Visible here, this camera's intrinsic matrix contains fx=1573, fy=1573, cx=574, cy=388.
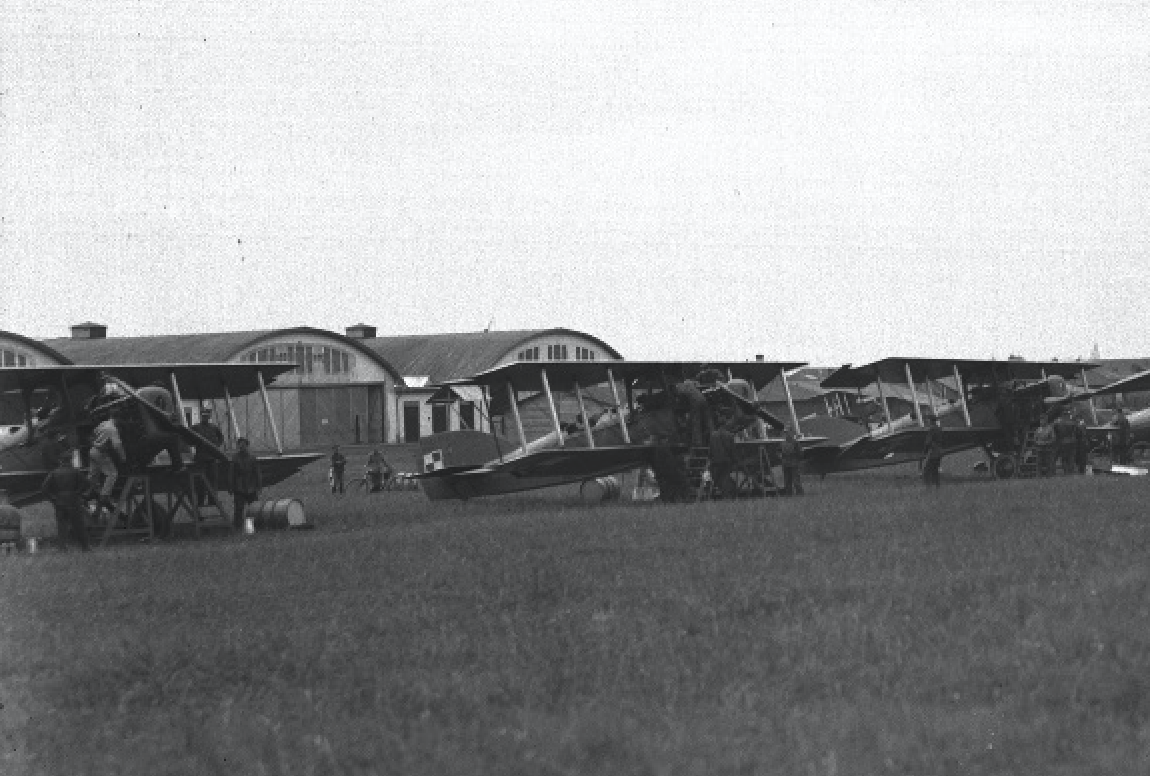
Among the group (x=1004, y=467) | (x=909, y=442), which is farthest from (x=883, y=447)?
(x=1004, y=467)

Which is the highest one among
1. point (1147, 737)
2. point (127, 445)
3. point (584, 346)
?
point (584, 346)

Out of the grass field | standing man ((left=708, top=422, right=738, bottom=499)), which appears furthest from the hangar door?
the grass field

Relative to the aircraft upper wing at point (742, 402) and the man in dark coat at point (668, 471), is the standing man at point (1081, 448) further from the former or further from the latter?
the man in dark coat at point (668, 471)

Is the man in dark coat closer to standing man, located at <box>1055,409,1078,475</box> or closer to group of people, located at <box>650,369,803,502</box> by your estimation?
group of people, located at <box>650,369,803,502</box>

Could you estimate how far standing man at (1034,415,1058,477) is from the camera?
3195 centimetres

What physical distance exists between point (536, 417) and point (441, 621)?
140 feet

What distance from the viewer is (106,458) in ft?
71.0

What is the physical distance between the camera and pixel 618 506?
1025 inches

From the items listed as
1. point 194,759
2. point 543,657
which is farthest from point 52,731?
point 543,657

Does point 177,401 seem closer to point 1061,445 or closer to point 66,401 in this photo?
point 66,401

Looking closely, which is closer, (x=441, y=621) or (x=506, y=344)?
(x=441, y=621)

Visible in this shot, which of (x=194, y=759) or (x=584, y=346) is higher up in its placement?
(x=584, y=346)

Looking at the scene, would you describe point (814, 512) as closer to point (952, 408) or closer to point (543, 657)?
point (543, 657)

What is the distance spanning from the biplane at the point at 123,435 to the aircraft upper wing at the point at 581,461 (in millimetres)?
4648
